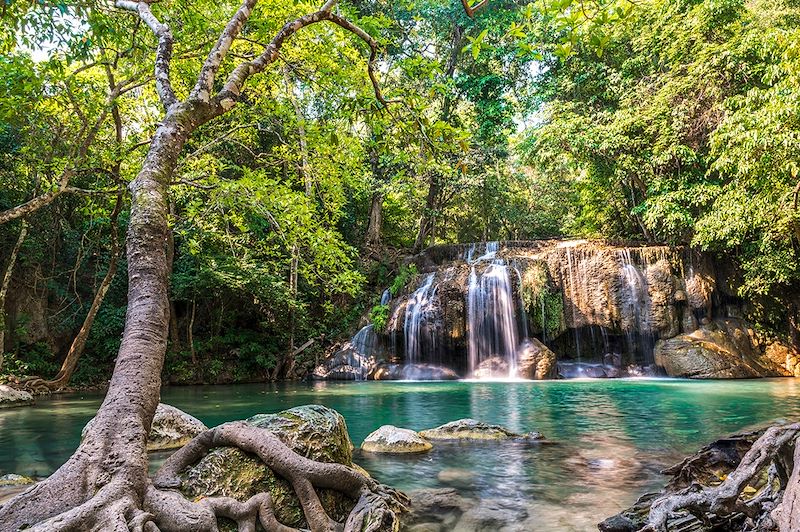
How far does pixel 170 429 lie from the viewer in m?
7.00

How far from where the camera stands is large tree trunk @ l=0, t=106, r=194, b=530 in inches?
100

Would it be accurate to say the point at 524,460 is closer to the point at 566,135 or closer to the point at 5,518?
the point at 5,518

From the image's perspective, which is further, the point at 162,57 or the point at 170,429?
the point at 170,429

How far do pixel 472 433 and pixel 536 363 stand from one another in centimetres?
1134

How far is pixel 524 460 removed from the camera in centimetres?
612

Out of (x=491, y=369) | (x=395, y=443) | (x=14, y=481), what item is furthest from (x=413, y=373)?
(x=14, y=481)

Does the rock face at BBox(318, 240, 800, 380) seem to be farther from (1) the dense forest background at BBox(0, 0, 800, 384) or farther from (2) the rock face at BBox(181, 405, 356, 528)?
(2) the rock face at BBox(181, 405, 356, 528)

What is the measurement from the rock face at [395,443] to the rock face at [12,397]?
979 centimetres

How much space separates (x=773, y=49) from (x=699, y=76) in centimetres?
383

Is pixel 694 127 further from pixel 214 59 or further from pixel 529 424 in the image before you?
pixel 214 59

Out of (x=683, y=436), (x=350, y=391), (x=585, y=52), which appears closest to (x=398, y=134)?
(x=683, y=436)

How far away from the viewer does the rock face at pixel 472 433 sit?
24.2ft

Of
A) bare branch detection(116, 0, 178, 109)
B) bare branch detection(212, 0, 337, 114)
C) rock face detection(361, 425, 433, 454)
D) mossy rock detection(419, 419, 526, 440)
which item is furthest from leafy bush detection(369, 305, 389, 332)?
bare branch detection(116, 0, 178, 109)

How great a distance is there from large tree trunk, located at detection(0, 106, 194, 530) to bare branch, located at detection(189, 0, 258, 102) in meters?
0.24
